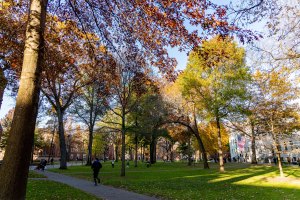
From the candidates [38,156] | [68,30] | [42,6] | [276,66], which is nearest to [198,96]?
[276,66]

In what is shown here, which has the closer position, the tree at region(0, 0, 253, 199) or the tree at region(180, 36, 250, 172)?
the tree at region(0, 0, 253, 199)

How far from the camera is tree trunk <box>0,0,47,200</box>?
4.84m

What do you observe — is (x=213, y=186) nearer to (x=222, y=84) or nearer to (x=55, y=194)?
(x=55, y=194)

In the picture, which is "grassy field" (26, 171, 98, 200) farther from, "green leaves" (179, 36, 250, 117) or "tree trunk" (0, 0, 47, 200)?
"green leaves" (179, 36, 250, 117)

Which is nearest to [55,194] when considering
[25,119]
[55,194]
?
[55,194]

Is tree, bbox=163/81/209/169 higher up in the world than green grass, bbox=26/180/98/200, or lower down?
higher up

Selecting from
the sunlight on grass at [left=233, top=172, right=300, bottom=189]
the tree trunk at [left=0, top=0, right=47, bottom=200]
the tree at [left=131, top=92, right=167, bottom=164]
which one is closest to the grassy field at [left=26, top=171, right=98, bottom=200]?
the tree trunk at [left=0, top=0, right=47, bottom=200]

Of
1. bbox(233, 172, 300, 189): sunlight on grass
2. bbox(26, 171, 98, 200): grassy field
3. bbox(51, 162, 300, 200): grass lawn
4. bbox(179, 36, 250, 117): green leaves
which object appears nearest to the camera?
bbox(26, 171, 98, 200): grassy field

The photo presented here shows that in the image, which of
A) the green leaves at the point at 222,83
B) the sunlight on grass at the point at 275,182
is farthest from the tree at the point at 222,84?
the sunlight on grass at the point at 275,182

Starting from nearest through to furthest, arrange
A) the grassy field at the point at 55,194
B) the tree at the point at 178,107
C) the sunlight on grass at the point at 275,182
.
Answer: the grassy field at the point at 55,194
the sunlight on grass at the point at 275,182
the tree at the point at 178,107

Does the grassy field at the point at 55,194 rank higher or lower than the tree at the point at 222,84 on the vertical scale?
lower

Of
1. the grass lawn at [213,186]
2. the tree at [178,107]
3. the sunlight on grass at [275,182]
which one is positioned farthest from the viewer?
the tree at [178,107]

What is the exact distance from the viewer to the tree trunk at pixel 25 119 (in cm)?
484

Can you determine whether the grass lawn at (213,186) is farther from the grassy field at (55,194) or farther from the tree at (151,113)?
the tree at (151,113)
